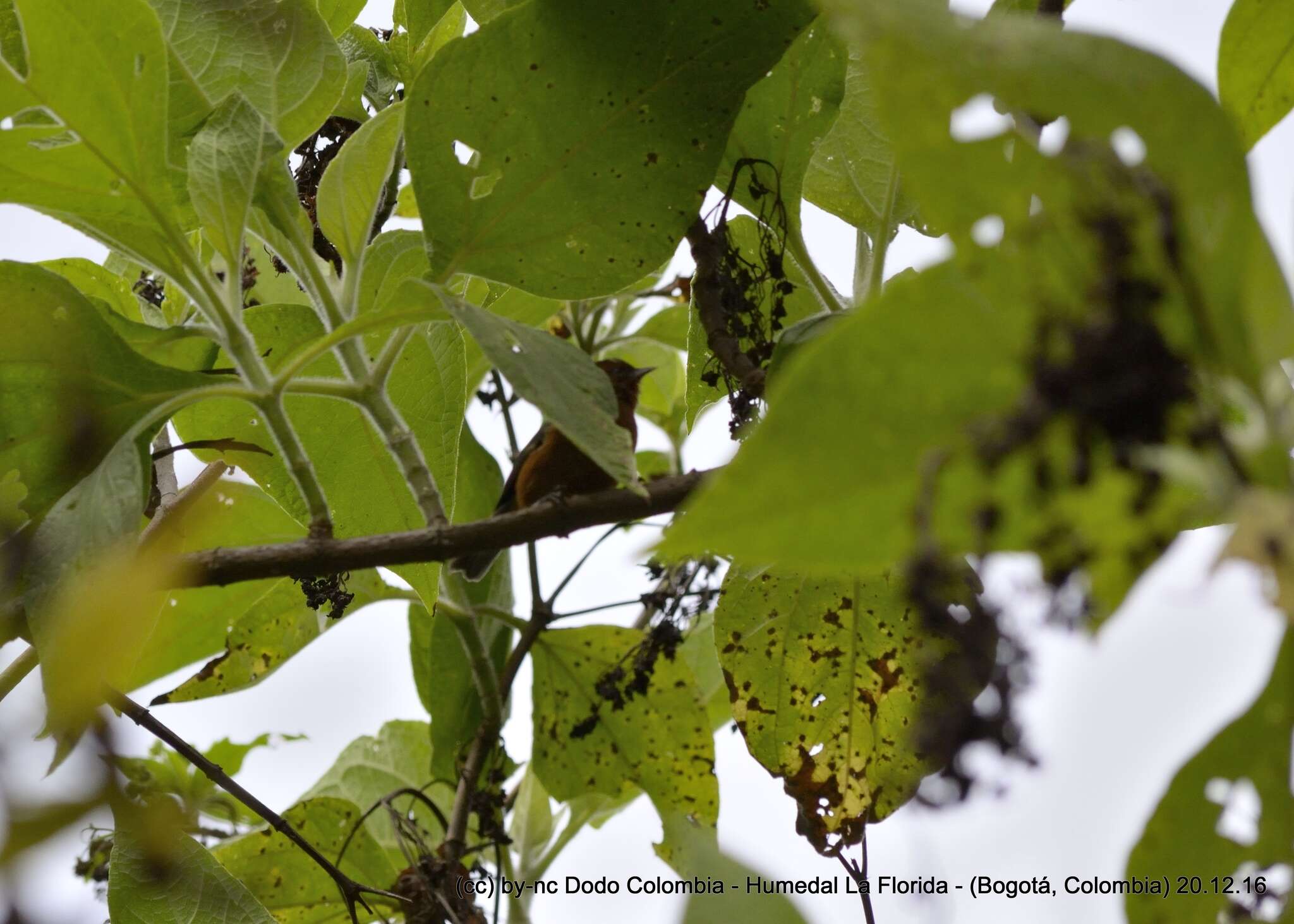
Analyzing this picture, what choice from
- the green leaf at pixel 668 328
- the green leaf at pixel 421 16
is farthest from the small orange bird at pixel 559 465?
the green leaf at pixel 421 16

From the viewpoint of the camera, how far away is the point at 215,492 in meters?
1.44

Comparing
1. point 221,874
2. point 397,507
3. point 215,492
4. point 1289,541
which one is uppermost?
point 215,492

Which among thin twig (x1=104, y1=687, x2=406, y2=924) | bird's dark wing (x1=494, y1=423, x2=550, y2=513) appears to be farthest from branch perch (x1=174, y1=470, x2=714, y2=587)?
bird's dark wing (x1=494, y1=423, x2=550, y2=513)

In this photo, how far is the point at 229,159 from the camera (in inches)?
40.4

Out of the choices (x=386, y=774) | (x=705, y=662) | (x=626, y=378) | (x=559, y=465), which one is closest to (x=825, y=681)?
(x=705, y=662)

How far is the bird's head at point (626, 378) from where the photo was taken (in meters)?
2.52

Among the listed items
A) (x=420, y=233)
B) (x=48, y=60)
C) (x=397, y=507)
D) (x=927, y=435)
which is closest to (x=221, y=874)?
(x=397, y=507)

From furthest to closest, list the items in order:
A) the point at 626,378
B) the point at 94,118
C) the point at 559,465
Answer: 1. the point at 559,465
2. the point at 626,378
3. the point at 94,118

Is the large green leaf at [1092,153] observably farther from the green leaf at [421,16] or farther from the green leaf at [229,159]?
the green leaf at [421,16]

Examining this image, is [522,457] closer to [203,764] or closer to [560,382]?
[203,764]

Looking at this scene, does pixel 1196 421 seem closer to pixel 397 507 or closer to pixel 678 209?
pixel 678 209

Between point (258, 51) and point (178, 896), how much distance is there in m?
0.89

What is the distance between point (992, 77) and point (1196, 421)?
0.53 ft

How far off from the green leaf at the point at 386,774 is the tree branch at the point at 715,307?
1081 mm
